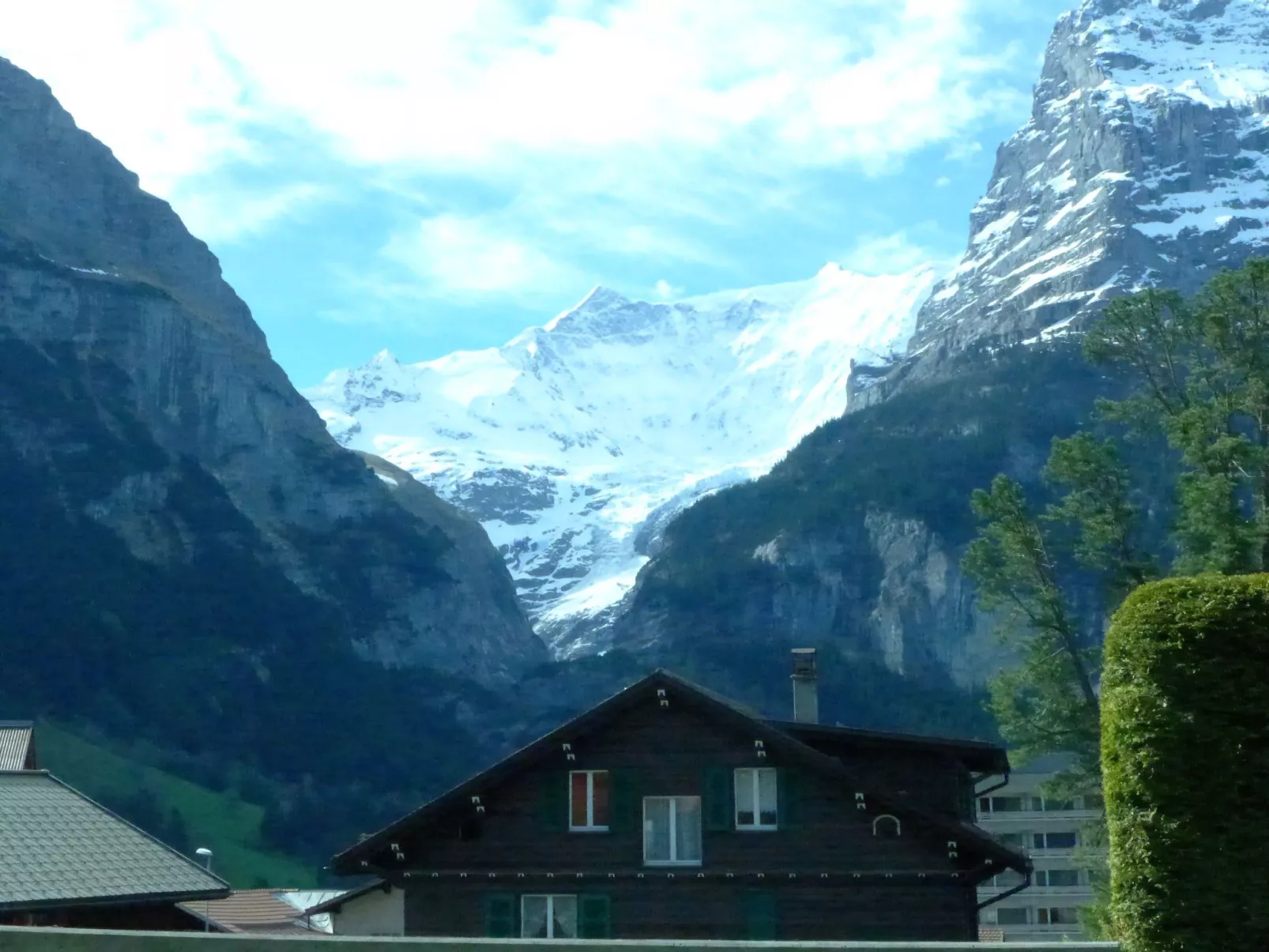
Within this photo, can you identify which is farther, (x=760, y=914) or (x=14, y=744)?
(x=14, y=744)

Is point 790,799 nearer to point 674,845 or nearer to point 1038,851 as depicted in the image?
point 674,845

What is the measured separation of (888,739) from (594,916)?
8480 mm

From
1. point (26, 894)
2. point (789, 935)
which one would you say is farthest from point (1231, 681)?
point (789, 935)

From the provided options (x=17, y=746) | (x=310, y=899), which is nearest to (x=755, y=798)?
(x=310, y=899)

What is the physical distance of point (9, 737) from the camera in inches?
2825

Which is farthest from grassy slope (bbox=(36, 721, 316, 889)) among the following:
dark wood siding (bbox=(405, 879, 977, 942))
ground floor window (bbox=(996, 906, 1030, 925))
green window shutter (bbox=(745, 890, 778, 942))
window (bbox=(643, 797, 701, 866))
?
green window shutter (bbox=(745, 890, 778, 942))

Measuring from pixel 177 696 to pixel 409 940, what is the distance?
16061cm

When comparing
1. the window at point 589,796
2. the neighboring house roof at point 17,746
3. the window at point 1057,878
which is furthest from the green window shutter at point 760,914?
the window at point 1057,878

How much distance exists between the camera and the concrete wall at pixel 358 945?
16219 millimetres

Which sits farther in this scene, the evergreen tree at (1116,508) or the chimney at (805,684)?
the chimney at (805,684)

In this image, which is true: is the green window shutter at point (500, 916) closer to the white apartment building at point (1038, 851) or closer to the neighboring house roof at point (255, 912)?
the neighboring house roof at point (255, 912)

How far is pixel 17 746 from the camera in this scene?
69.2 meters

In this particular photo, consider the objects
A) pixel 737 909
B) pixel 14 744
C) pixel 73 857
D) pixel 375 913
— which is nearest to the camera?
pixel 73 857

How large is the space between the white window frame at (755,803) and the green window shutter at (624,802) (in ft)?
7.12
